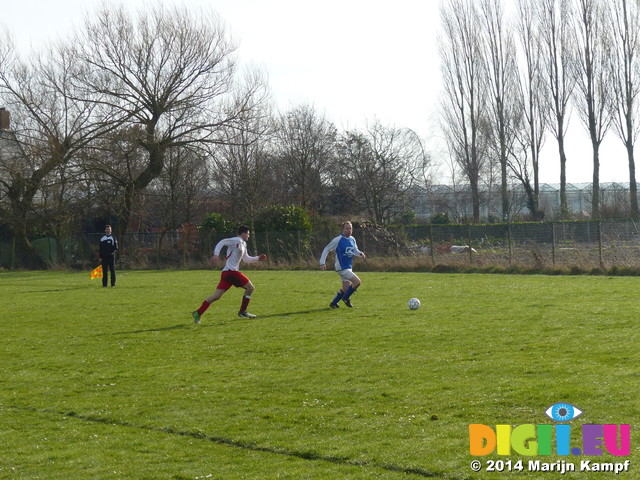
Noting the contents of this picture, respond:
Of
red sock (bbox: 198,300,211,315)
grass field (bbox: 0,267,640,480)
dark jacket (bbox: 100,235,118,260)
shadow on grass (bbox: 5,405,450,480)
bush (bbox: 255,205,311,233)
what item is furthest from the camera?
bush (bbox: 255,205,311,233)

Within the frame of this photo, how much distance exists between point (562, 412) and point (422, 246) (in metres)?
28.2

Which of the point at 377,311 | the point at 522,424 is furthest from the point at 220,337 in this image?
the point at 522,424

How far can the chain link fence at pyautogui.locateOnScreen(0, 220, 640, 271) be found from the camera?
26891mm

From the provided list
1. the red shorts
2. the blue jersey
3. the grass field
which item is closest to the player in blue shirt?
the blue jersey

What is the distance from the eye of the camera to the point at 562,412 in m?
6.59

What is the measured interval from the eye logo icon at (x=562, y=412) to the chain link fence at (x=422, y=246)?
19.6 m

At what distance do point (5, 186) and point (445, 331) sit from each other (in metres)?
34.2

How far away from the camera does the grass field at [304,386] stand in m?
5.84

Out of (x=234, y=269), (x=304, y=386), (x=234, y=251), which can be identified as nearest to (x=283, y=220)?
(x=234, y=251)

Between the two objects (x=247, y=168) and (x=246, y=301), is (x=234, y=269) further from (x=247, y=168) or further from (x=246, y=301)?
(x=247, y=168)

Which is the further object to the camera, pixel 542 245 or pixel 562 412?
pixel 542 245

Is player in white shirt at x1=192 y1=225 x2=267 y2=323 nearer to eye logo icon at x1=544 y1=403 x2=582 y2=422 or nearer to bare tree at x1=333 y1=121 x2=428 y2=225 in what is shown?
eye logo icon at x1=544 y1=403 x2=582 y2=422

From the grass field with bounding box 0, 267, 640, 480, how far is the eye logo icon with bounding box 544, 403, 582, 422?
0.08 m

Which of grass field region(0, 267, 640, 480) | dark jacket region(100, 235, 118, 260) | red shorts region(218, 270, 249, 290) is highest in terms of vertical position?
dark jacket region(100, 235, 118, 260)
